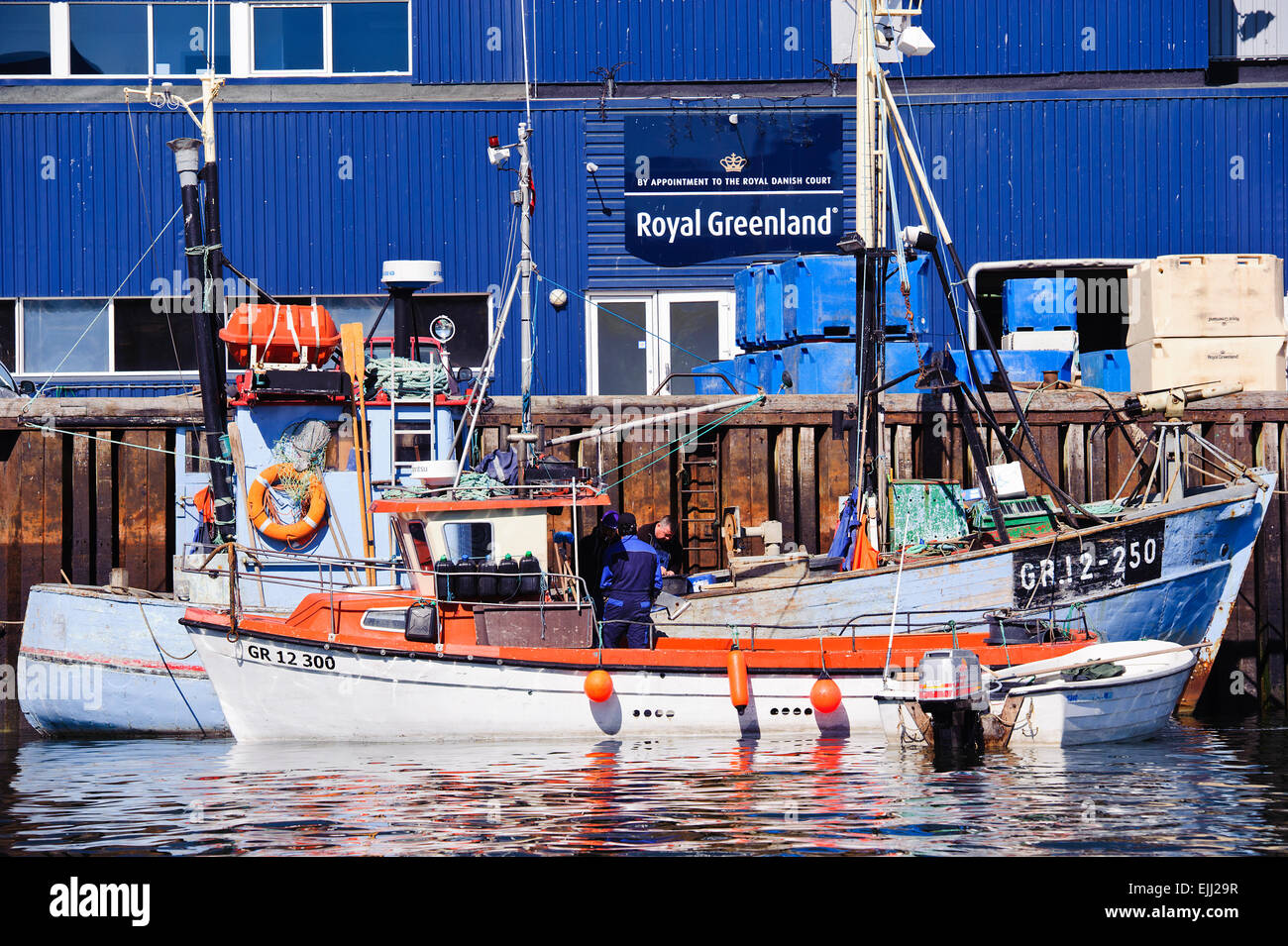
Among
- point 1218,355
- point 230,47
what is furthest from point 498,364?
point 1218,355

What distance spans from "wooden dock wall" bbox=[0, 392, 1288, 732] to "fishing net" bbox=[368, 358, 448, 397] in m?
0.76

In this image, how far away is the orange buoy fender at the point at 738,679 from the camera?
39.3 feet

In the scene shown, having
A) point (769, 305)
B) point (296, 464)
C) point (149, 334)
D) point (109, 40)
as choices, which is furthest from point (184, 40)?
point (769, 305)

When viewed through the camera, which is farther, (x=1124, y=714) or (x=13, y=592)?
(x=13, y=592)

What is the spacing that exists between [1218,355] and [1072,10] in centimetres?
601

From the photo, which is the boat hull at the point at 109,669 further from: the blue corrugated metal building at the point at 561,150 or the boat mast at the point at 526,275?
the blue corrugated metal building at the point at 561,150

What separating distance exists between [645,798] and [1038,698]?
3827 mm

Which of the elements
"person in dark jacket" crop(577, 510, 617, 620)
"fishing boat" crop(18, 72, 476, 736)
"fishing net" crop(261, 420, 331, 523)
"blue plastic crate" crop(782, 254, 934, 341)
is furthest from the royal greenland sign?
"person in dark jacket" crop(577, 510, 617, 620)

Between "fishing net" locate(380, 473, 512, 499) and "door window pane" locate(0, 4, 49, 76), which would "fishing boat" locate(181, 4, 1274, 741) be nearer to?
"fishing net" locate(380, 473, 512, 499)

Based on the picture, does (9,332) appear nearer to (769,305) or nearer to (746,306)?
(746,306)

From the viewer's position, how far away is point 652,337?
1984 cm

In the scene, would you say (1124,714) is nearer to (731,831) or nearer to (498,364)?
(731,831)

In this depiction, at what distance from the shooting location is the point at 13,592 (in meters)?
14.5
